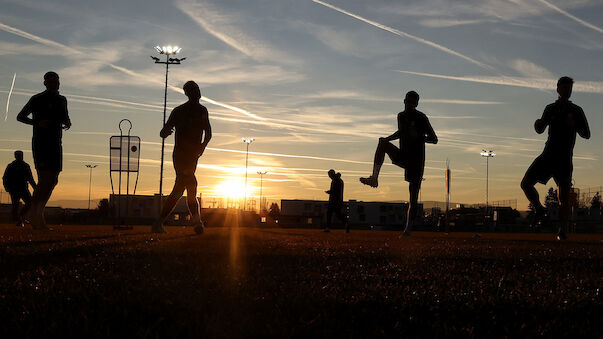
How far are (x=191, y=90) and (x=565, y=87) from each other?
6.32 metres

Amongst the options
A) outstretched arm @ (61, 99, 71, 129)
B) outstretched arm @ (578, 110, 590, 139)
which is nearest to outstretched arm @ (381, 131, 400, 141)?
outstretched arm @ (578, 110, 590, 139)

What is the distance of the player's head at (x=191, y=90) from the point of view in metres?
10.9

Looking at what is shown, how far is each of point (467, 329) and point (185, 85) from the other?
8.89 m

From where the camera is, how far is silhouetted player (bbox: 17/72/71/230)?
1116 centimetres

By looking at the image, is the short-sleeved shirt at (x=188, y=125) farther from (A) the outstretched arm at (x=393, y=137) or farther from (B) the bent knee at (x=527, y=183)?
(B) the bent knee at (x=527, y=183)

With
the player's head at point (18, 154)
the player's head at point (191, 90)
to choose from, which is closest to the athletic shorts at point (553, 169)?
the player's head at point (191, 90)

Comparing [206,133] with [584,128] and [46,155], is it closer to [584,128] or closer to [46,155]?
[46,155]

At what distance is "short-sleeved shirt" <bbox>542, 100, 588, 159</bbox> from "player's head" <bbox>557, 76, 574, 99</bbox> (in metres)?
0.12

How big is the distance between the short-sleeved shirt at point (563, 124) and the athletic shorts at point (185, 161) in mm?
5972

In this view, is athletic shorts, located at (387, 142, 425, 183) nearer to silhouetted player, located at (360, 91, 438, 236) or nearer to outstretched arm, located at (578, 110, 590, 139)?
silhouetted player, located at (360, 91, 438, 236)

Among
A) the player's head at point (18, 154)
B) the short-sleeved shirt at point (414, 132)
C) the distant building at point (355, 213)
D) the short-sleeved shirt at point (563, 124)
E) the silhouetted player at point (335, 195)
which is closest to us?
the short-sleeved shirt at point (563, 124)

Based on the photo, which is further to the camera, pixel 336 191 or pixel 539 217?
pixel 336 191

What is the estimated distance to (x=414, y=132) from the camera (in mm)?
11539

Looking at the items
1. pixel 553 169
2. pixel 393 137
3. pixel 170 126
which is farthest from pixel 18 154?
pixel 553 169
